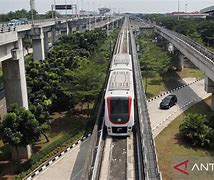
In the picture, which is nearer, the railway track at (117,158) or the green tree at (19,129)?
the railway track at (117,158)

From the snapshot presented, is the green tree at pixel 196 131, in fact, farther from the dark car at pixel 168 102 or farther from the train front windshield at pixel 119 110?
the dark car at pixel 168 102

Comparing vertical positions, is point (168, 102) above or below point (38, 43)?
below

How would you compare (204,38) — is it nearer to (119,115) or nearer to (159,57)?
(159,57)

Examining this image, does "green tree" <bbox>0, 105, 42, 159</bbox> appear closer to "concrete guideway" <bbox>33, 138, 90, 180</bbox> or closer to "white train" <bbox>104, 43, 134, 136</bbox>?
"concrete guideway" <bbox>33, 138, 90, 180</bbox>

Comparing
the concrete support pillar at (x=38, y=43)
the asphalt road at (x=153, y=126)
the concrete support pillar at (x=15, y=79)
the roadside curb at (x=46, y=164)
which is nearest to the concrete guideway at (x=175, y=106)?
the asphalt road at (x=153, y=126)

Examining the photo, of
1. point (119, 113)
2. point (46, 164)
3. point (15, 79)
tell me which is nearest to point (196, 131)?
point (119, 113)

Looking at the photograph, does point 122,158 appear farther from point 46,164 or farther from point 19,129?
point 19,129

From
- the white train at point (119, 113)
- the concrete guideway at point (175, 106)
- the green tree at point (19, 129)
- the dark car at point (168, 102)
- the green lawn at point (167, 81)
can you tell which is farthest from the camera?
the green lawn at point (167, 81)

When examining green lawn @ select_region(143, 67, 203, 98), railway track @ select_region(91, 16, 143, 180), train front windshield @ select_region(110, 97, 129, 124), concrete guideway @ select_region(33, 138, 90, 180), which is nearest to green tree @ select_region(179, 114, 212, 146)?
railway track @ select_region(91, 16, 143, 180)
